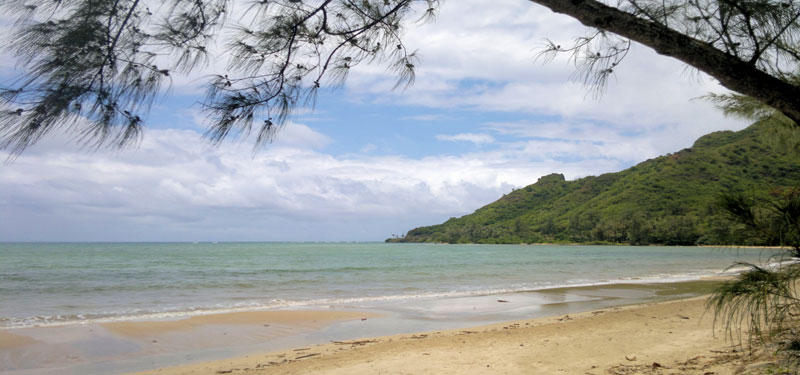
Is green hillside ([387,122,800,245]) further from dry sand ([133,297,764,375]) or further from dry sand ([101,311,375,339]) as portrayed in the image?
dry sand ([101,311,375,339])

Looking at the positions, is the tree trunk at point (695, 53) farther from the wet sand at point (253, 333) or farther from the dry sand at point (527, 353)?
the wet sand at point (253, 333)

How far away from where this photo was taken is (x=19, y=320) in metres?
9.00

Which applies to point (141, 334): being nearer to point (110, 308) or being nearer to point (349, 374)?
point (110, 308)

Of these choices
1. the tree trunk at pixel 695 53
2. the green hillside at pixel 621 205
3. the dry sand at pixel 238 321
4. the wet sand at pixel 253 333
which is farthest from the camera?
the green hillside at pixel 621 205

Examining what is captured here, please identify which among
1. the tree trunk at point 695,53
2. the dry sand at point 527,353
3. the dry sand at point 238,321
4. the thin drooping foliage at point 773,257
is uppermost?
the tree trunk at point 695,53

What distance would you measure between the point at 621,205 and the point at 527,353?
83988 mm

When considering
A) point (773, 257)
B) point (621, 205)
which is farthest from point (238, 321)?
point (621, 205)

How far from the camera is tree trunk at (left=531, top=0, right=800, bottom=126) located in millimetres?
2068

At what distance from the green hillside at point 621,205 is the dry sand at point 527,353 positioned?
93.8ft

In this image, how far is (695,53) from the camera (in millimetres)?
2125

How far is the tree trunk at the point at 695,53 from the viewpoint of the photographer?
2068 mm

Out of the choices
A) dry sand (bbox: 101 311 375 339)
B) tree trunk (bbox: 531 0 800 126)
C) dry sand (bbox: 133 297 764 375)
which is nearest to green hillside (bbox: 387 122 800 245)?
dry sand (bbox: 133 297 764 375)

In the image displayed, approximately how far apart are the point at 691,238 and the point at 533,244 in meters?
32.3

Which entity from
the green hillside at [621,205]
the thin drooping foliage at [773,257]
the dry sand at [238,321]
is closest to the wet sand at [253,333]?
the dry sand at [238,321]
